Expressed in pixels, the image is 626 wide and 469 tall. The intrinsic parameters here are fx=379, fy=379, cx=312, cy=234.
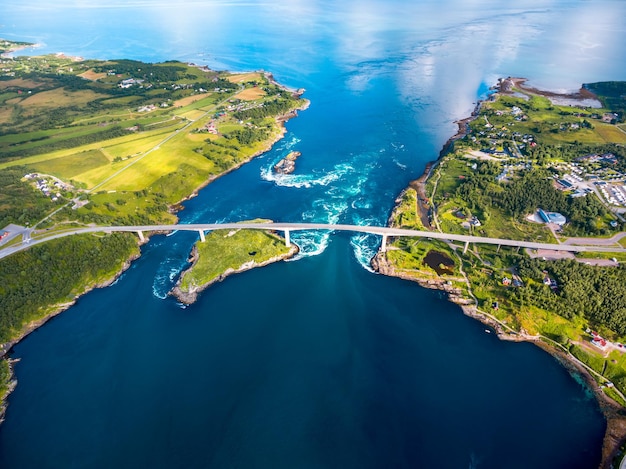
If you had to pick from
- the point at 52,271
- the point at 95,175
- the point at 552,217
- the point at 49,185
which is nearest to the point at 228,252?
the point at 52,271

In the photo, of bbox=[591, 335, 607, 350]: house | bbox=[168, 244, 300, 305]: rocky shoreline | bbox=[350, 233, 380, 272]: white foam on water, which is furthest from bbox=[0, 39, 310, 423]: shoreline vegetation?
bbox=[591, 335, 607, 350]: house

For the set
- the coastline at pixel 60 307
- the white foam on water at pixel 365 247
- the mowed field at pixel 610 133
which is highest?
→ the mowed field at pixel 610 133

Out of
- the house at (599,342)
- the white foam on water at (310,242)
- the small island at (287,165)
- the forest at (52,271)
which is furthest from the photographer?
the small island at (287,165)

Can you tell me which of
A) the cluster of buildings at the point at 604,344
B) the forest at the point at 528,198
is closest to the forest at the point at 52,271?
the forest at the point at 528,198

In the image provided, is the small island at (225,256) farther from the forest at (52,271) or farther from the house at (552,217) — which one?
the house at (552,217)

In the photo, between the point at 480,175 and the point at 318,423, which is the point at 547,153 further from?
the point at 318,423

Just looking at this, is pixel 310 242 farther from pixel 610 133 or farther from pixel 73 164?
pixel 610 133
